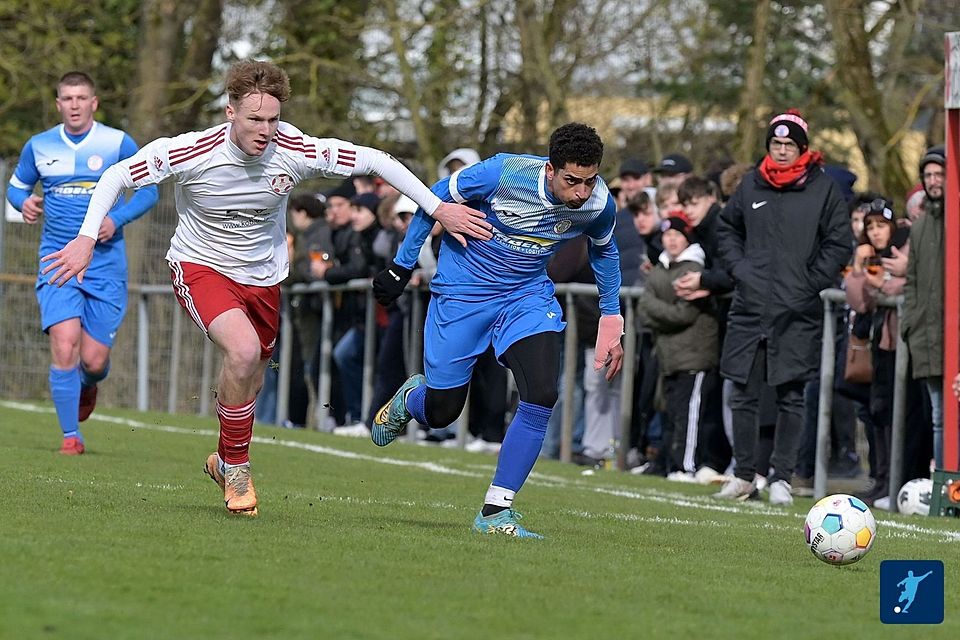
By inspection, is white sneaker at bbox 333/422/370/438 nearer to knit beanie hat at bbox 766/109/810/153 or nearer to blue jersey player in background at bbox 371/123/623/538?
knit beanie hat at bbox 766/109/810/153

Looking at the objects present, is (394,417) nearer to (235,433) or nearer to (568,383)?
(235,433)

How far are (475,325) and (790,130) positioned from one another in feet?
13.3

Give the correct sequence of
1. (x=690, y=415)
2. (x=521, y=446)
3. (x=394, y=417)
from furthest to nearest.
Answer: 1. (x=690, y=415)
2. (x=394, y=417)
3. (x=521, y=446)

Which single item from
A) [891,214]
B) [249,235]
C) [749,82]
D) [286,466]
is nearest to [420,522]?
[249,235]

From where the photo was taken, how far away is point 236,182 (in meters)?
8.37

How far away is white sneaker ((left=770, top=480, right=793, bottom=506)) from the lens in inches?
457

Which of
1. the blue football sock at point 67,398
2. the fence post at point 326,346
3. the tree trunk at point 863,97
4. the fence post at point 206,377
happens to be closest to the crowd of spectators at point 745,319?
the fence post at point 326,346

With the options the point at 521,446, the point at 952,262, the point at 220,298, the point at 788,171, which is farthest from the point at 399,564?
the point at 788,171

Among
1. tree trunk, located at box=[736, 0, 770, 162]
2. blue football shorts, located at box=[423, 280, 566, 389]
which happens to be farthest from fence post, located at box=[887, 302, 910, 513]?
tree trunk, located at box=[736, 0, 770, 162]

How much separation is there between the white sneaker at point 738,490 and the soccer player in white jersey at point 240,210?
4.13m

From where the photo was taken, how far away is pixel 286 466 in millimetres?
12188

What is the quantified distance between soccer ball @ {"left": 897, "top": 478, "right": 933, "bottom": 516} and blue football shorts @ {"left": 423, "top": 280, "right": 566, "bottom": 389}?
147 inches

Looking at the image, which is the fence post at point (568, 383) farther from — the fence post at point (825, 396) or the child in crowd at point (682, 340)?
the fence post at point (825, 396)

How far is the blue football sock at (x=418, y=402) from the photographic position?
8898mm
